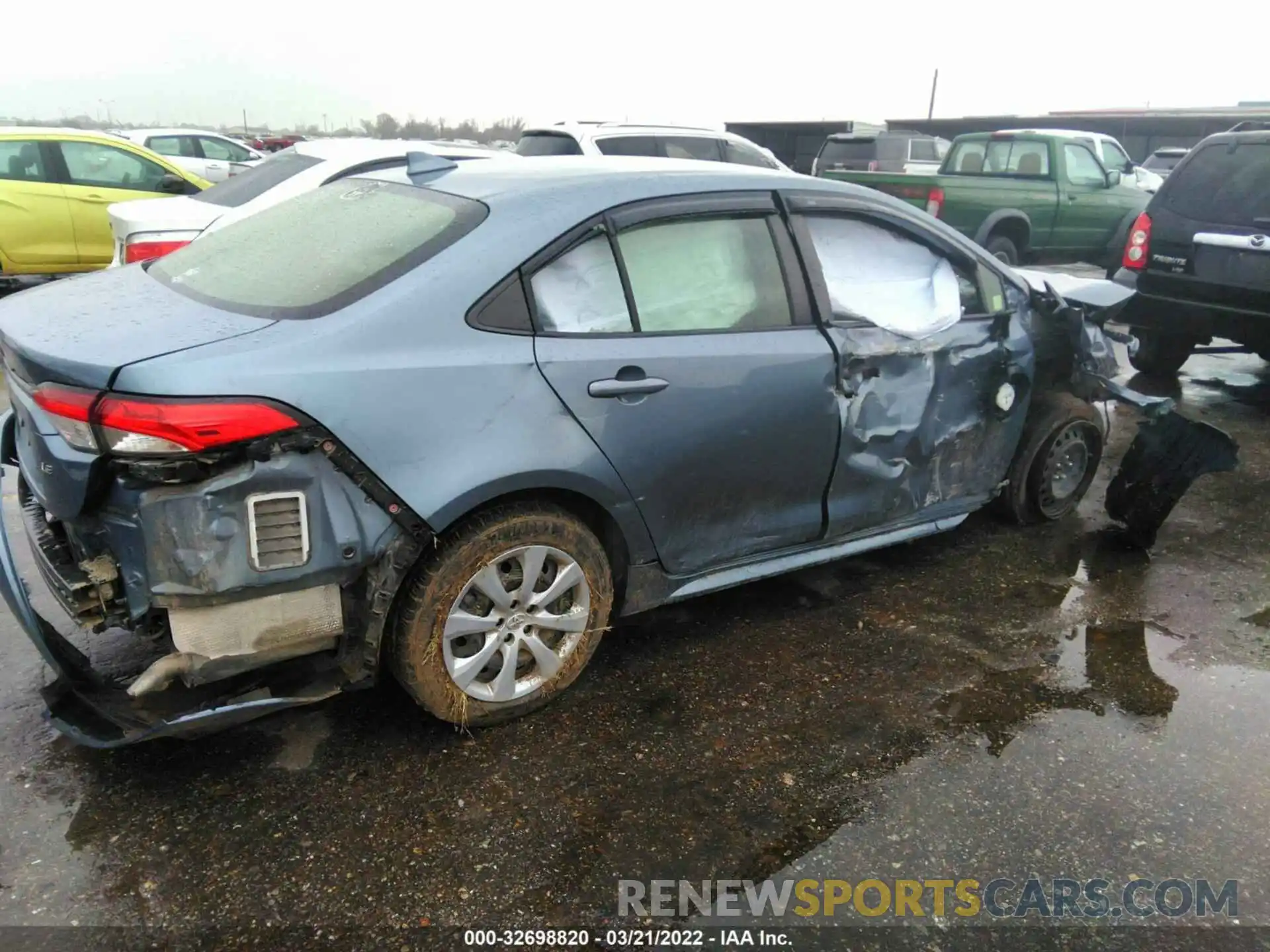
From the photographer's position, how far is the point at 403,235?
2.81 meters

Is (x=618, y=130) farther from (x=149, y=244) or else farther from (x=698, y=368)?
(x=698, y=368)

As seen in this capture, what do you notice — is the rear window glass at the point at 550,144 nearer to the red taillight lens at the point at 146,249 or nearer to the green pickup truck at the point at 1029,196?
the green pickup truck at the point at 1029,196

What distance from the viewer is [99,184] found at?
9.15 meters

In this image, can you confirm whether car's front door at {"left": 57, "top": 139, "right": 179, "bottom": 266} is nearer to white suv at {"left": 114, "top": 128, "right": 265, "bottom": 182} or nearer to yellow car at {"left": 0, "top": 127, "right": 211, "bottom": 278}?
yellow car at {"left": 0, "top": 127, "right": 211, "bottom": 278}

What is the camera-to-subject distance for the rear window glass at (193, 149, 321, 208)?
6.24 m

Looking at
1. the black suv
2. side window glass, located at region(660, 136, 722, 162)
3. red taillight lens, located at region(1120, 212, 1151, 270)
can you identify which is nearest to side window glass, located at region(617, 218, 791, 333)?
the black suv

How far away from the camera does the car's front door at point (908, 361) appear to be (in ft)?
11.1

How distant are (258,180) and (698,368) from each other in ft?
15.5

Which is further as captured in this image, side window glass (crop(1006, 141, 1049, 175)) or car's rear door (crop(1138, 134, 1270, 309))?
side window glass (crop(1006, 141, 1049, 175))

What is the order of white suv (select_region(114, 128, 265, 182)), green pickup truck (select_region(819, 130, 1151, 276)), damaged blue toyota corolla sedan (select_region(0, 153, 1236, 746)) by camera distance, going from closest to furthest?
damaged blue toyota corolla sedan (select_region(0, 153, 1236, 746)), green pickup truck (select_region(819, 130, 1151, 276)), white suv (select_region(114, 128, 265, 182))

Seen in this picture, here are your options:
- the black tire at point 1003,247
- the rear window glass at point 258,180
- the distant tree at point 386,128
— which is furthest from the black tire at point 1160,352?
the distant tree at point 386,128

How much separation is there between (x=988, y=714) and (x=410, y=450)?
2.05m

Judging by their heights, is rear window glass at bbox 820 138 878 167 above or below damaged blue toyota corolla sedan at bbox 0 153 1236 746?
above

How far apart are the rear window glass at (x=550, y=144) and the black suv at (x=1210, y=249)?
4988 millimetres
